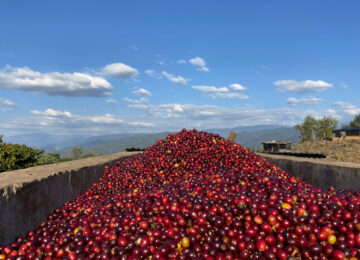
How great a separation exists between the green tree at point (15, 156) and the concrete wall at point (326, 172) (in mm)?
7268

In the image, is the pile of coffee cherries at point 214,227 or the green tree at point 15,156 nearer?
the pile of coffee cherries at point 214,227

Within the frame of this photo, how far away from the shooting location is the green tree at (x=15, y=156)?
743cm

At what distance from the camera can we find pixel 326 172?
457 centimetres

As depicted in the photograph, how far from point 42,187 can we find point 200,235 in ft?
8.06

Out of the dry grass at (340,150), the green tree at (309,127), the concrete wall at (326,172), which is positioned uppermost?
the green tree at (309,127)

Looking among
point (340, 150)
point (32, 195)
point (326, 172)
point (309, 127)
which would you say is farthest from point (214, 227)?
point (309, 127)

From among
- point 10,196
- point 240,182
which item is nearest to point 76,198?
point 10,196

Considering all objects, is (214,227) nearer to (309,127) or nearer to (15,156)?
(15,156)

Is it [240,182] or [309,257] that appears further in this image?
[240,182]

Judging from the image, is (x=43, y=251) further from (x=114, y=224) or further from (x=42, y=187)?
(x=42, y=187)

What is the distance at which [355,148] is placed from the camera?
53.7 feet

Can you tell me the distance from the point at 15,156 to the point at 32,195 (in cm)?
523

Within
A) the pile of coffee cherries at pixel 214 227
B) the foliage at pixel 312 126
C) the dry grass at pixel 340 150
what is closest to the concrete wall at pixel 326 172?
the pile of coffee cherries at pixel 214 227

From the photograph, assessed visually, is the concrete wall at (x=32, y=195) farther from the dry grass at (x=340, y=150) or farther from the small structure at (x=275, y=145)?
the small structure at (x=275, y=145)
